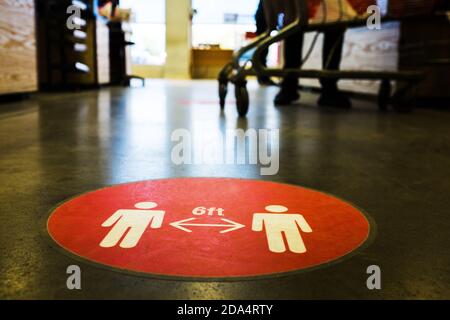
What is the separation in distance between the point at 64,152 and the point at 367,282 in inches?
55.8

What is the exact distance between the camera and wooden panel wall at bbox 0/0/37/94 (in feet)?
12.8

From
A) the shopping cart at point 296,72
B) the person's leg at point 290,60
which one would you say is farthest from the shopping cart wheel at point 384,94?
the person's leg at point 290,60

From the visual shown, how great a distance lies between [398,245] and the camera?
3.04 ft

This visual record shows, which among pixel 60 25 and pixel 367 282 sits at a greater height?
pixel 60 25

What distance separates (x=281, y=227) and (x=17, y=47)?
381 centimetres

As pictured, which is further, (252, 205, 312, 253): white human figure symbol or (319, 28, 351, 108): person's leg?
(319, 28, 351, 108): person's leg

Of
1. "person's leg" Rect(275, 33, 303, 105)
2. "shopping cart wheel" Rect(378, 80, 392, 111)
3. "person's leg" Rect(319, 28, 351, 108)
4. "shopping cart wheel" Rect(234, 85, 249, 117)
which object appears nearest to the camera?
"shopping cart wheel" Rect(234, 85, 249, 117)

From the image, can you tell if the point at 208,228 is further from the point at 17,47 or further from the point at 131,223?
the point at 17,47

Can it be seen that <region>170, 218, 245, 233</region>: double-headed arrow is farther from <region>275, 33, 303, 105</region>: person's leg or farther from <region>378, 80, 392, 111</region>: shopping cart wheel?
<region>275, 33, 303, 105</region>: person's leg

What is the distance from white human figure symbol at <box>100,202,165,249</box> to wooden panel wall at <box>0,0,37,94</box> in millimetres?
3249

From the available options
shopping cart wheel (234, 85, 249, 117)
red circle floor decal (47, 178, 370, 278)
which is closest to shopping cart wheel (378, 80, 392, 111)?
shopping cart wheel (234, 85, 249, 117)

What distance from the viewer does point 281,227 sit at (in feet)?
3.29
